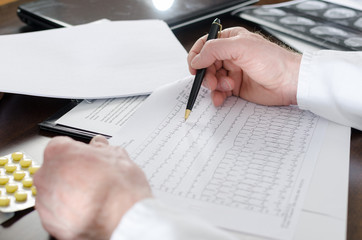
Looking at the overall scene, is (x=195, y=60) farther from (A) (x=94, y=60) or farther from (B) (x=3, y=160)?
(B) (x=3, y=160)

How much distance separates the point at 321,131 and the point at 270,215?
25 cm

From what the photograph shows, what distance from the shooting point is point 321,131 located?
0.79m

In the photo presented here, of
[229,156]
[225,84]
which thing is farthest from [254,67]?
[229,156]

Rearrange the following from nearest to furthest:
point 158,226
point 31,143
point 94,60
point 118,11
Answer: point 158,226, point 31,143, point 94,60, point 118,11

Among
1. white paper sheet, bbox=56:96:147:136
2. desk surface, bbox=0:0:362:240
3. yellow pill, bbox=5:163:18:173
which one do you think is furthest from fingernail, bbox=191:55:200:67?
yellow pill, bbox=5:163:18:173

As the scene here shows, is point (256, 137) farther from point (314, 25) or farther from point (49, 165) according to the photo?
point (314, 25)

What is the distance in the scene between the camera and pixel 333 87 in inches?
32.5

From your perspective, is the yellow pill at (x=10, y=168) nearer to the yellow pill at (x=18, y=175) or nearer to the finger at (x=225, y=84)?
the yellow pill at (x=18, y=175)

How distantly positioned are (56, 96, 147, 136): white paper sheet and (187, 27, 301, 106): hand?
14 centimetres

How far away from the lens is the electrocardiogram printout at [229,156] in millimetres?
605

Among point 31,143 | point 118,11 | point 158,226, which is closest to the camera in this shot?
point 158,226

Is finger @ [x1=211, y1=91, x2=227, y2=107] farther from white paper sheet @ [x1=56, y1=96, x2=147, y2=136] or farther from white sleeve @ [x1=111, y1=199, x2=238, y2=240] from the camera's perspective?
white sleeve @ [x1=111, y1=199, x2=238, y2=240]

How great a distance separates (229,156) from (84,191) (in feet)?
0.83

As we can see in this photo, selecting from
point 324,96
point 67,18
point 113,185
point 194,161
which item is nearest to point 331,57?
point 324,96
